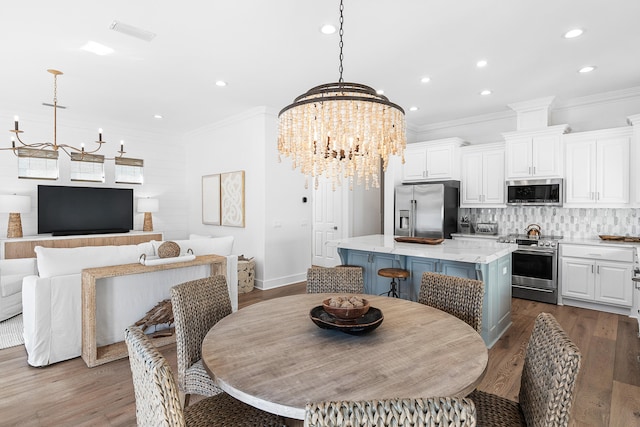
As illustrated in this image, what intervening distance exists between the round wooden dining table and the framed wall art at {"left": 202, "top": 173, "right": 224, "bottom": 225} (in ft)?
15.4

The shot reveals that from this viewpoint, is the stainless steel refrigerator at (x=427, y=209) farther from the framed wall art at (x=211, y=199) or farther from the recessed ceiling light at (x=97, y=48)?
the recessed ceiling light at (x=97, y=48)

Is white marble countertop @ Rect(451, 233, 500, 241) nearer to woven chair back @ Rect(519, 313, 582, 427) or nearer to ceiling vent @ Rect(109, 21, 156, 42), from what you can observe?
woven chair back @ Rect(519, 313, 582, 427)

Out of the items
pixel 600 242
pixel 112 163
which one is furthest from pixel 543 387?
pixel 112 163

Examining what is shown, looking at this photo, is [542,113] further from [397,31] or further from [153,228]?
[153,228]

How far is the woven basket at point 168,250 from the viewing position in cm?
336

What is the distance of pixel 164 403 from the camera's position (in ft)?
3.45

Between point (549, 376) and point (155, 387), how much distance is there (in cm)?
132

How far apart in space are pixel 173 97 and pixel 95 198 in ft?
8.67

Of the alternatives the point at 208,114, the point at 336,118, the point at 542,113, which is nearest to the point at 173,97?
the point at 208,114

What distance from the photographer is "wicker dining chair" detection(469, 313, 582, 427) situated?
1.16 metres

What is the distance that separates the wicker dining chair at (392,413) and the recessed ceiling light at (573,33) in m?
3.57

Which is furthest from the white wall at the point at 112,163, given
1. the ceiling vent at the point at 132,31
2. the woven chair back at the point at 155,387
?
the woven chair back at the point at 155,387

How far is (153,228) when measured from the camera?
695 cm

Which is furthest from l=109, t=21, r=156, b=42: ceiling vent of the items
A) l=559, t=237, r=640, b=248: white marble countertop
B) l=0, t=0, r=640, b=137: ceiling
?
l=559, t=237, r=640, b=248: white marble countertop
